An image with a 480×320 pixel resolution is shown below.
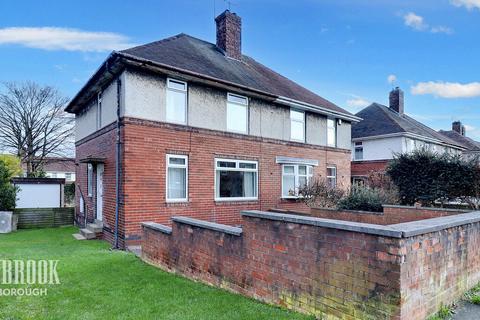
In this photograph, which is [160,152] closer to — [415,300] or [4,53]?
[415,300]

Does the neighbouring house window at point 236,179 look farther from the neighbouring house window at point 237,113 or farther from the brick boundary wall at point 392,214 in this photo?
the brick boundary wall at point 392,214

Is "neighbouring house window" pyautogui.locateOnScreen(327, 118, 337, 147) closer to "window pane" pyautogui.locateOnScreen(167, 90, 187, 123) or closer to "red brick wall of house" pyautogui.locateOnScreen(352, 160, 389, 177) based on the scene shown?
"red brick wall of house" pyautogui.locateOnScreen(352, 160, 389, 177)

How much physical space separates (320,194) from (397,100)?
720 inches

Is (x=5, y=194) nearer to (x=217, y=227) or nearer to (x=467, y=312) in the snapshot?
(x=217, y=227)

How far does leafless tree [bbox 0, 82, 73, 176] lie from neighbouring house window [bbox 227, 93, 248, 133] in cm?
2573

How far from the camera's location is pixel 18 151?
99.3ft

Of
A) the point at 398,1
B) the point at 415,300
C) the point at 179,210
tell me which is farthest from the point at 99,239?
the point at 398,1

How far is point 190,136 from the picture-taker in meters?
10.9

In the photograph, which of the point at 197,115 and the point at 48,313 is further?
the point at 197,115

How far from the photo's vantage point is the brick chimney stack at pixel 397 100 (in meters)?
27.6

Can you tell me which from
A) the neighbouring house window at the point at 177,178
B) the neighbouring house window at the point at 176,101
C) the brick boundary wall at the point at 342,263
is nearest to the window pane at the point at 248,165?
the neighbouring house window at the point at 177,178

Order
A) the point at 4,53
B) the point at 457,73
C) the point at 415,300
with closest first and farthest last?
the point at 415,300
the point at 457,73
the point at 4,53

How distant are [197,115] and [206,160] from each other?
5.12 ft

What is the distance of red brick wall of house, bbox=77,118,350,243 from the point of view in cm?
943
